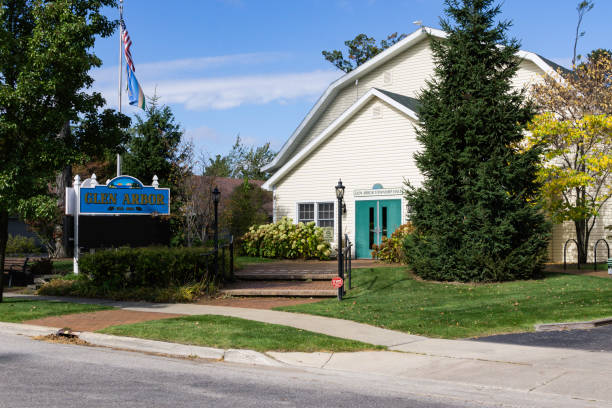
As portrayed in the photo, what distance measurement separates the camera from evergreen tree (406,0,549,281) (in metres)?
16.0

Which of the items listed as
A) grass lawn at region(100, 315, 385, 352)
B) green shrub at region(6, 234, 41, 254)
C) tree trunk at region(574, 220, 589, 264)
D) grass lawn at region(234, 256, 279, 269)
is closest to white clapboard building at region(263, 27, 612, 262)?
tree trunk at region(574, 220, 589, 264)

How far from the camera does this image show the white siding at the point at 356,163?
22203 mm

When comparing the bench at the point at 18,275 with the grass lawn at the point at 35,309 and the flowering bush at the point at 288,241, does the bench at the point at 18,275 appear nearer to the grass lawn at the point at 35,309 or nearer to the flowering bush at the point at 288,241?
the grass lawn at the point at 35,309

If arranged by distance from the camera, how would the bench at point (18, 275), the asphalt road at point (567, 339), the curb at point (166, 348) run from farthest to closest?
1. the bench at point (18, 275)
2. the asphalt road at point (567, 339)
3. the curb at point (166, 348)

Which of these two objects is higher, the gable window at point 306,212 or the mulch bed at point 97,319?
the gable window at point 306,212

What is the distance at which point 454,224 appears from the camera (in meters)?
16.4

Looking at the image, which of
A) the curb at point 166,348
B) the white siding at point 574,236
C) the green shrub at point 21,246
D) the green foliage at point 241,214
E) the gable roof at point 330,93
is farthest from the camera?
the green shrub at point 21,246

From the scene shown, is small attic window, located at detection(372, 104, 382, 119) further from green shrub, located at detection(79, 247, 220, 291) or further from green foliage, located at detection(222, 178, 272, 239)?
green shrub, located at detection(79, 247, 220, 291)

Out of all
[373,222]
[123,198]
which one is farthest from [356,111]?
[123,198]

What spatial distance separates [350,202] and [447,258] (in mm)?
7420

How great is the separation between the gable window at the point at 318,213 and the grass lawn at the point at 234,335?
12.6m

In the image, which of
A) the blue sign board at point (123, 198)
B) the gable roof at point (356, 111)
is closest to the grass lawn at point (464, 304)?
the gable roof at point (356, 111)

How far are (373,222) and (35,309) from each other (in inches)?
492

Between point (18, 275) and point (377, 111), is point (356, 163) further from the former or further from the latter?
point (18, 275)
